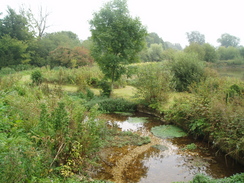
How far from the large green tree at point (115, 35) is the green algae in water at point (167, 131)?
503 cm

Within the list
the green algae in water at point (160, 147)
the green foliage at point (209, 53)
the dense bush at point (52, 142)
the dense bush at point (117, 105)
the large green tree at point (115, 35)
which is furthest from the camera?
the green foliage at point (209, 53)

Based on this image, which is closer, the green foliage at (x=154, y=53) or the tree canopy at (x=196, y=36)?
the green foliage at (x=154, y=53)

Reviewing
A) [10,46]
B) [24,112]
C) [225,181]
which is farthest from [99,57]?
[10,46]

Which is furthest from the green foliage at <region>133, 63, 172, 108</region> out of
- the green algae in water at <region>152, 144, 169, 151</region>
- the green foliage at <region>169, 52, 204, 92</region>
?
the green foliage at <region>169, 52, 204, 92</region>

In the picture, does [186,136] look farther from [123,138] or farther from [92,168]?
[92,168]

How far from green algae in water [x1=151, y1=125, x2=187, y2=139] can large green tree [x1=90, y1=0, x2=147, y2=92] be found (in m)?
5.03

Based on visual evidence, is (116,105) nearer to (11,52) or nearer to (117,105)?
(117,105)

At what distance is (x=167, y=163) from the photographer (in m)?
5.64

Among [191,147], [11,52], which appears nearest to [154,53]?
[11,52]

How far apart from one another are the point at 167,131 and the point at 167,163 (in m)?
2.53

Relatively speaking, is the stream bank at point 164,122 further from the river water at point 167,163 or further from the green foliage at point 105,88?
the green foliage at point 105,88

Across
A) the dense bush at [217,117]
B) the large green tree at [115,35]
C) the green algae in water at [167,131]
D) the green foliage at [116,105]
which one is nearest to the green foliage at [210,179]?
the dense bush at [217,117]

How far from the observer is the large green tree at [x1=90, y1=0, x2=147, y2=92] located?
1159 centimetres

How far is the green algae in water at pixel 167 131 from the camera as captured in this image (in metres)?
7.69
